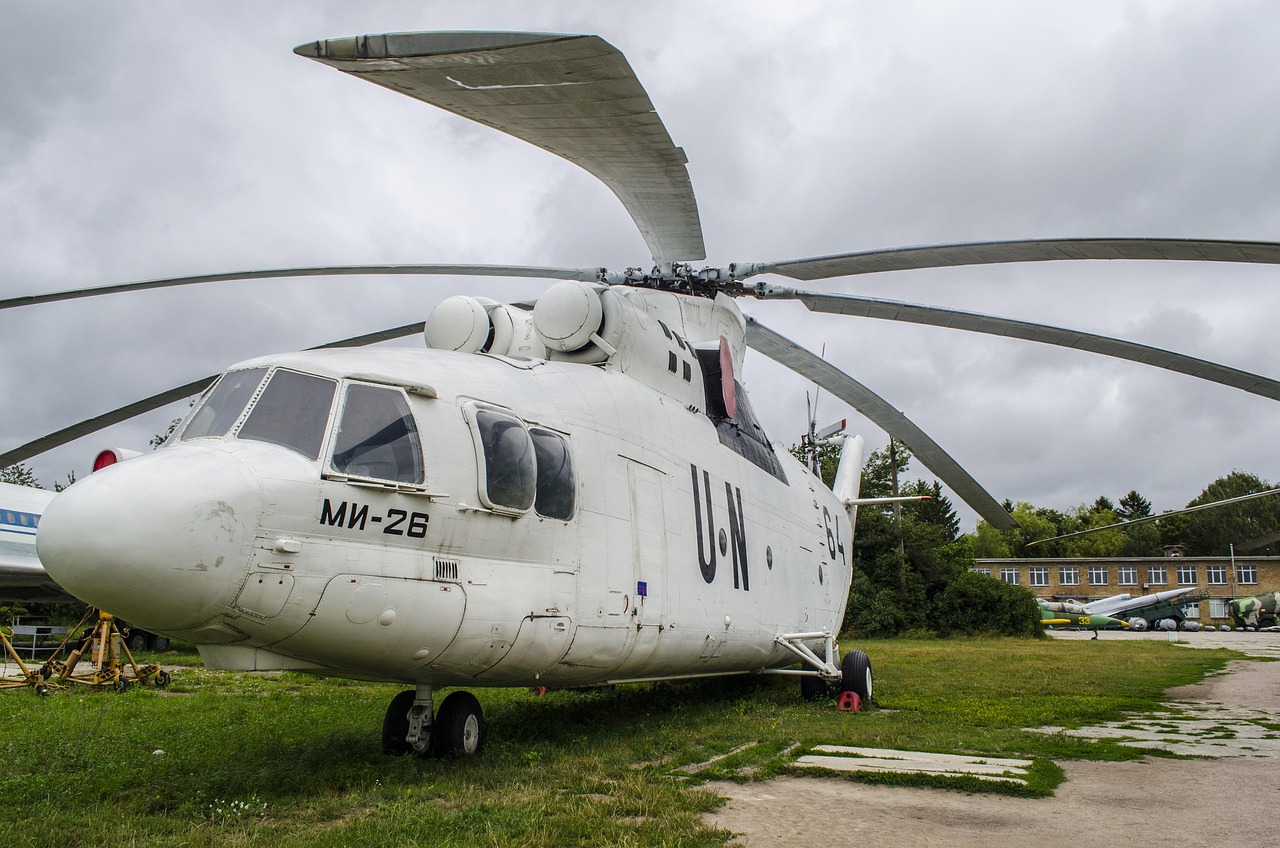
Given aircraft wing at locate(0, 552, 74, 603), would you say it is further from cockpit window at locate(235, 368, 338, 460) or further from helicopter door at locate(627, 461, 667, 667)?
cockpit window at locate(235, 368, 338, 460)

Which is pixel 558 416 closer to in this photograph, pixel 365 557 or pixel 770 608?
pixel 365 557

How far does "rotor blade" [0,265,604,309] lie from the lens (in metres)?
7.04

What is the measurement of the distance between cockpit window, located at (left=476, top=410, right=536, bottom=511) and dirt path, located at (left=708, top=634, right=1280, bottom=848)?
2.52m

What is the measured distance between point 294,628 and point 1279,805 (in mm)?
6454

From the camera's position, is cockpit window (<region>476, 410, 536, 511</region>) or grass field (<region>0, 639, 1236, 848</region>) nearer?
grass field (<region>0, 639, 1236, 848</region>)

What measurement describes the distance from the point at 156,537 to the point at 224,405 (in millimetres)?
1328

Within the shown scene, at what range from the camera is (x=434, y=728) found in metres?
6.81

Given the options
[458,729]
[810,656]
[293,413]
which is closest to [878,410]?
[810,656]

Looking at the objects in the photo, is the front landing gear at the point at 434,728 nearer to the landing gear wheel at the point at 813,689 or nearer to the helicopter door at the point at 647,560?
the helicopter door at the point at 647,560

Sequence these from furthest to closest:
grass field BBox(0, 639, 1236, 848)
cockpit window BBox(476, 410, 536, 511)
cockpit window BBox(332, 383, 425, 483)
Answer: cockpit window BBox(476, 410, 536, 511) → cockpit window BBox(332, 383, 425, 483) → grass field BBox(0, 639, 1236, 848)

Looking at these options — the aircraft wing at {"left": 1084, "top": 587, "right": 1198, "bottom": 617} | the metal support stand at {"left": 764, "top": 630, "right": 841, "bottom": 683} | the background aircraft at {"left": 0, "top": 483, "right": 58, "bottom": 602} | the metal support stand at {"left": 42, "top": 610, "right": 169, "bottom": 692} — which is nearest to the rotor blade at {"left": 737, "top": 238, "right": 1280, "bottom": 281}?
the metal support stand at {"left": 764, "top": 630, "right": 841, "bottom": 683}

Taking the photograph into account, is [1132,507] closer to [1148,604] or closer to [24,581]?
[1148,604]

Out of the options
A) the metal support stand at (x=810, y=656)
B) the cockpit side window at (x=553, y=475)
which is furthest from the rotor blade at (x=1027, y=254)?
the metal support stand at (x=810, y=656)

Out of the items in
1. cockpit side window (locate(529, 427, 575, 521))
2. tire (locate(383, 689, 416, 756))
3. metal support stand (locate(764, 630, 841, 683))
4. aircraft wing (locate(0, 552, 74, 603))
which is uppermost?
cockpit side window (locate(529, 427, 575, 521))
